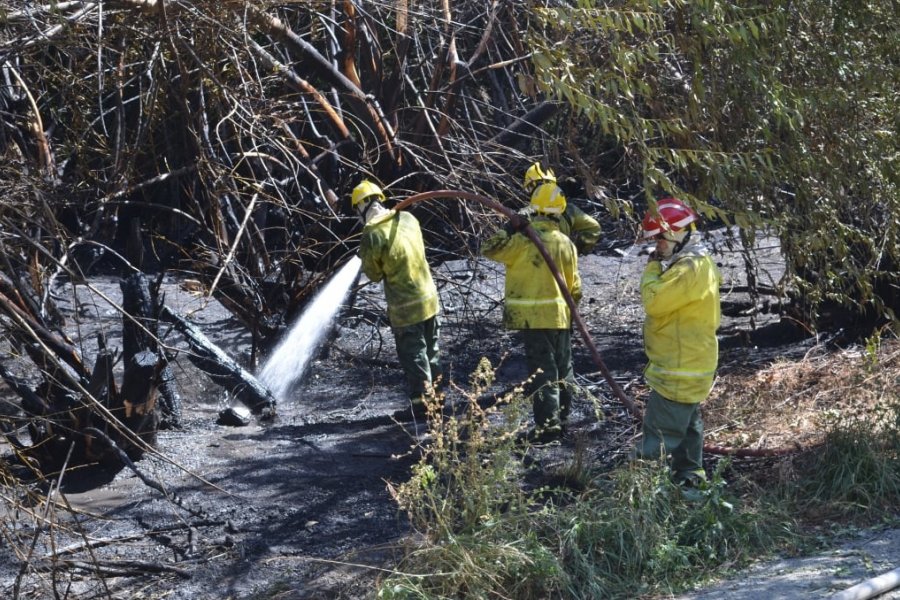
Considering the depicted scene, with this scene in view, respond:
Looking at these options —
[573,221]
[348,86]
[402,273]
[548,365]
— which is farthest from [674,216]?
[348,86]

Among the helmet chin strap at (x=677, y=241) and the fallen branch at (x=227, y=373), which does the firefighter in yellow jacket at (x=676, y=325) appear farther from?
the fallen branch at (x=227, y=373)

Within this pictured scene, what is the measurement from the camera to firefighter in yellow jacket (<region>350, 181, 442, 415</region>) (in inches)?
287

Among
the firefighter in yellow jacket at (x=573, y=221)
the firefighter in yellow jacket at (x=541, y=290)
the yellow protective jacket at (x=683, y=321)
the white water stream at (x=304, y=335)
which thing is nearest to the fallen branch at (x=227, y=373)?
the white water stream at (x=304, y=335)

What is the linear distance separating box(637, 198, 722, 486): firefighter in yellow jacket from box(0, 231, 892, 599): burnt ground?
50 centimetres

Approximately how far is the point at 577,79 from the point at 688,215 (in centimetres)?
89

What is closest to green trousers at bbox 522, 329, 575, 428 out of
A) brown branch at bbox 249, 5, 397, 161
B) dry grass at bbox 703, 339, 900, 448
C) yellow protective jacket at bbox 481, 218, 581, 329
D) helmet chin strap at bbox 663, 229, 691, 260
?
yellow protective jacket at bbox 481, 218, 581, 329

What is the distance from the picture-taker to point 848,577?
4605 millimetres

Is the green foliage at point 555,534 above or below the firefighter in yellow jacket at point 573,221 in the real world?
below

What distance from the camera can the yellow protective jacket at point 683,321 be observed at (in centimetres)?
534

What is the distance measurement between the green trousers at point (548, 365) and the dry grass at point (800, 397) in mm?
959

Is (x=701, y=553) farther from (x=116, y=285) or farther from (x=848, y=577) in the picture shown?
(x=116, y=285)

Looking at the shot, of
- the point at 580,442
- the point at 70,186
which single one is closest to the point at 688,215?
the point at 580,442

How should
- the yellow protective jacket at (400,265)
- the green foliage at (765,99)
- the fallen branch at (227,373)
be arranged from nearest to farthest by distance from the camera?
the green foliage at (765,99) → the yellow protective jacket at (400,265) → the fallen branch at (227,373)

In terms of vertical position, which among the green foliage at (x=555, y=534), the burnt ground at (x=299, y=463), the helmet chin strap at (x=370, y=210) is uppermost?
the helmet chin strap at (x=370, y=210)
